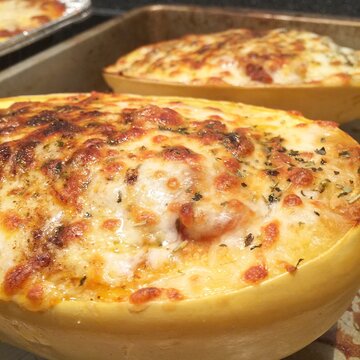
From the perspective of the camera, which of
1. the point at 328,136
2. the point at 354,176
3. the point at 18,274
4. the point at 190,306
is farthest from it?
the point at 328,136

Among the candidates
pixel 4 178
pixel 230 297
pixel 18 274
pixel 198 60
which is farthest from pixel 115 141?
pixel 198 60

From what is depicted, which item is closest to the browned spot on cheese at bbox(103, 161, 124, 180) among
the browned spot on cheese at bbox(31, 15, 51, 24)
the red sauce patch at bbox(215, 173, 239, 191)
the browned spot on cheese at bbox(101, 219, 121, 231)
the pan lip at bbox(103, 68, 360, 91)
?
the browned spot on cheese at bbox(101, 219, 121, 231)

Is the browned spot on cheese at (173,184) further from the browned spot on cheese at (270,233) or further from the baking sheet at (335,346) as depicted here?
the baking sheet at (335,346)

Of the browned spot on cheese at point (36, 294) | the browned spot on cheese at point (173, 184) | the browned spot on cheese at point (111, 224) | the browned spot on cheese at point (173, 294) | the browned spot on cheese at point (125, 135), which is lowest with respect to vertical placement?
the browned spot on cheese at point (36, 294)

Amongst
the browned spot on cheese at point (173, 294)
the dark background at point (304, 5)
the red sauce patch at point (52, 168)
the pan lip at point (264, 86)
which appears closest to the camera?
the browned spot on cheese at point (173, 294)

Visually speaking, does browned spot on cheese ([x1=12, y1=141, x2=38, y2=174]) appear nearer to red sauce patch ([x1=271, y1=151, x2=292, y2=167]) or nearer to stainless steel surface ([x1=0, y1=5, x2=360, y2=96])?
red sauce patch ([x1=271, y1=151, x2=292, y2=167])

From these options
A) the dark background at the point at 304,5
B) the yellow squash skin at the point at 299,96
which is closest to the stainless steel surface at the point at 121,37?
the dark background at the point at 304,5

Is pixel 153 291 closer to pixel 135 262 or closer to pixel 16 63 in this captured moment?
pixel 135 262
